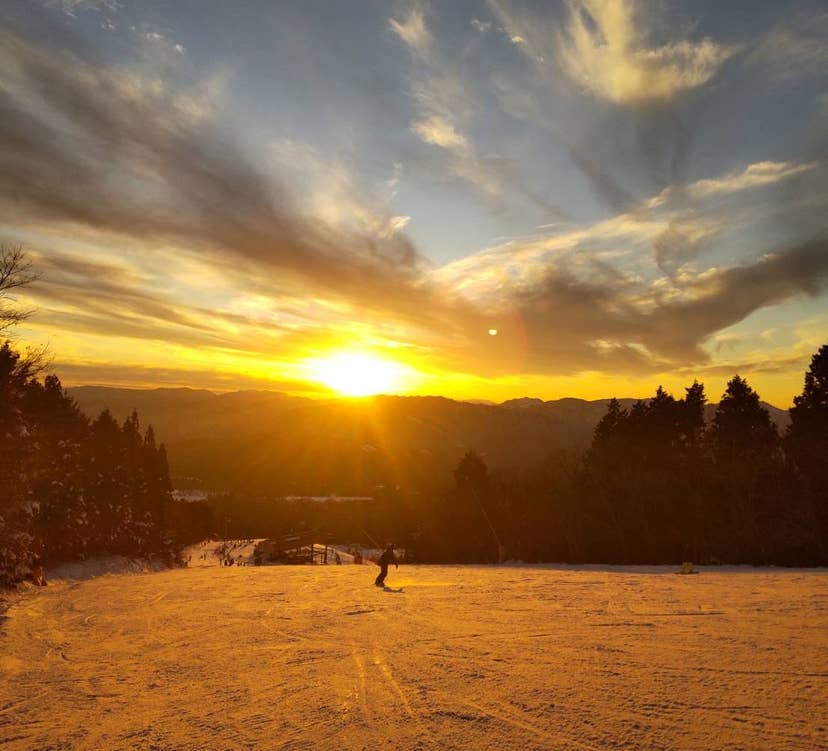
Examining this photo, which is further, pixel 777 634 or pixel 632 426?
pixel 632 426

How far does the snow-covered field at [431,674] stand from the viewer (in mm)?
7262

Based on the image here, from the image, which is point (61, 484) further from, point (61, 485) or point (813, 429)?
point (813, 429)

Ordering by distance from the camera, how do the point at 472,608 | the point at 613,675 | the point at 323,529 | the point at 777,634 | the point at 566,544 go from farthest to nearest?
the point at 323,529 → the point at 566,544 → the point at 472,608 → the point at 777,634 → the point at 613,675

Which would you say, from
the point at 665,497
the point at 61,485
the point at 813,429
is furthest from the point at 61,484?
the point at 813,429

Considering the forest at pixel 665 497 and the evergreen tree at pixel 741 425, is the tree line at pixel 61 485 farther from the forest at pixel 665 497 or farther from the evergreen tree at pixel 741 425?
the evergreen tree at pixel 741 425

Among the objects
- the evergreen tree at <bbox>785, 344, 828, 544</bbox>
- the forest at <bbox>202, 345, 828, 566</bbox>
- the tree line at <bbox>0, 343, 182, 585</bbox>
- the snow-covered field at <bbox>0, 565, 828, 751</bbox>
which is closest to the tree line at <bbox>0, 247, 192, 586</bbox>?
the tree line at <bbox>0, 343, 182, 585</bbox>

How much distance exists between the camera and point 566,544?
55312 mm

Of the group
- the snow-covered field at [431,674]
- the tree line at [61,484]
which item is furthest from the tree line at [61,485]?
the snow-covered field at [431,674]

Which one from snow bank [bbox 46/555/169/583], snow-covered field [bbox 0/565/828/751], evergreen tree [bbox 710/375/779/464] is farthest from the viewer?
evergreen tree [bbox 710/375/779/464]

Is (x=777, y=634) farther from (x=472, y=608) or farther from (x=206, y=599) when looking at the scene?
(x=206, y=599)

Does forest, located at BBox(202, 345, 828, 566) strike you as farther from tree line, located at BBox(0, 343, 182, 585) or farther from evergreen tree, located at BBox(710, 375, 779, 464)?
tree line, located at BBox(0, 343, 182, 585)

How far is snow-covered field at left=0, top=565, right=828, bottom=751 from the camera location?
7.26m

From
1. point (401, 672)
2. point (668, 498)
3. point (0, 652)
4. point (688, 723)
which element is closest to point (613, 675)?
point (688, 723)

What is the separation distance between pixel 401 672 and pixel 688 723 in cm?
481
